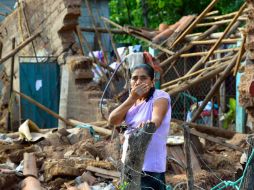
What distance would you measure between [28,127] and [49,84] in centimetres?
403

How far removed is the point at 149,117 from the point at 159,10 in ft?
66.6

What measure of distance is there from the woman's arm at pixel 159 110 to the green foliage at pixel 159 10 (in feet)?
55.9

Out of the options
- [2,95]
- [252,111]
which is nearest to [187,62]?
[2,95]

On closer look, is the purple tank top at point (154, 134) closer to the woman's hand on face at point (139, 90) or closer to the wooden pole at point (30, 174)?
the woman's hand on face at point (139, 90)

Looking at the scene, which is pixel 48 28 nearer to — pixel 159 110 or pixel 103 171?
pixel 103 171

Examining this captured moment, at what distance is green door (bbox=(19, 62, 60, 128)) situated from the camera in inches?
585

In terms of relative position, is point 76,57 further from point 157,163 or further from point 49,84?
point 157,163

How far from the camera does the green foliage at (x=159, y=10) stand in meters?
22.8

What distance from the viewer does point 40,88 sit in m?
15.1

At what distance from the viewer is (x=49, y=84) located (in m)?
15.2

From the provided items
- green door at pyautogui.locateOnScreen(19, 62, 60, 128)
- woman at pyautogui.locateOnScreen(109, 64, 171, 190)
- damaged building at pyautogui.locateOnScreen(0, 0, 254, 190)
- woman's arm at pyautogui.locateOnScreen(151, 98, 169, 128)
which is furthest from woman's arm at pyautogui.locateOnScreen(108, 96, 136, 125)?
green door at pyautogui.locateOnScreen(19, 62, 60, 128)

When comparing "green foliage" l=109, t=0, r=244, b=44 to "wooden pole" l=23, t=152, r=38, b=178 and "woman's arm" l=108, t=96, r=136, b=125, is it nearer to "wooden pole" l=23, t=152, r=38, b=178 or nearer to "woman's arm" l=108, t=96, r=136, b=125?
"wooden pole" l=23, t=152, r=38, b=178

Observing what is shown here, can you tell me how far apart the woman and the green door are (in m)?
9.89

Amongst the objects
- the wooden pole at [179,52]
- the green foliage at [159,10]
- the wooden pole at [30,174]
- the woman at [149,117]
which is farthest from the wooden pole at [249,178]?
the green foliage at [159,10]
